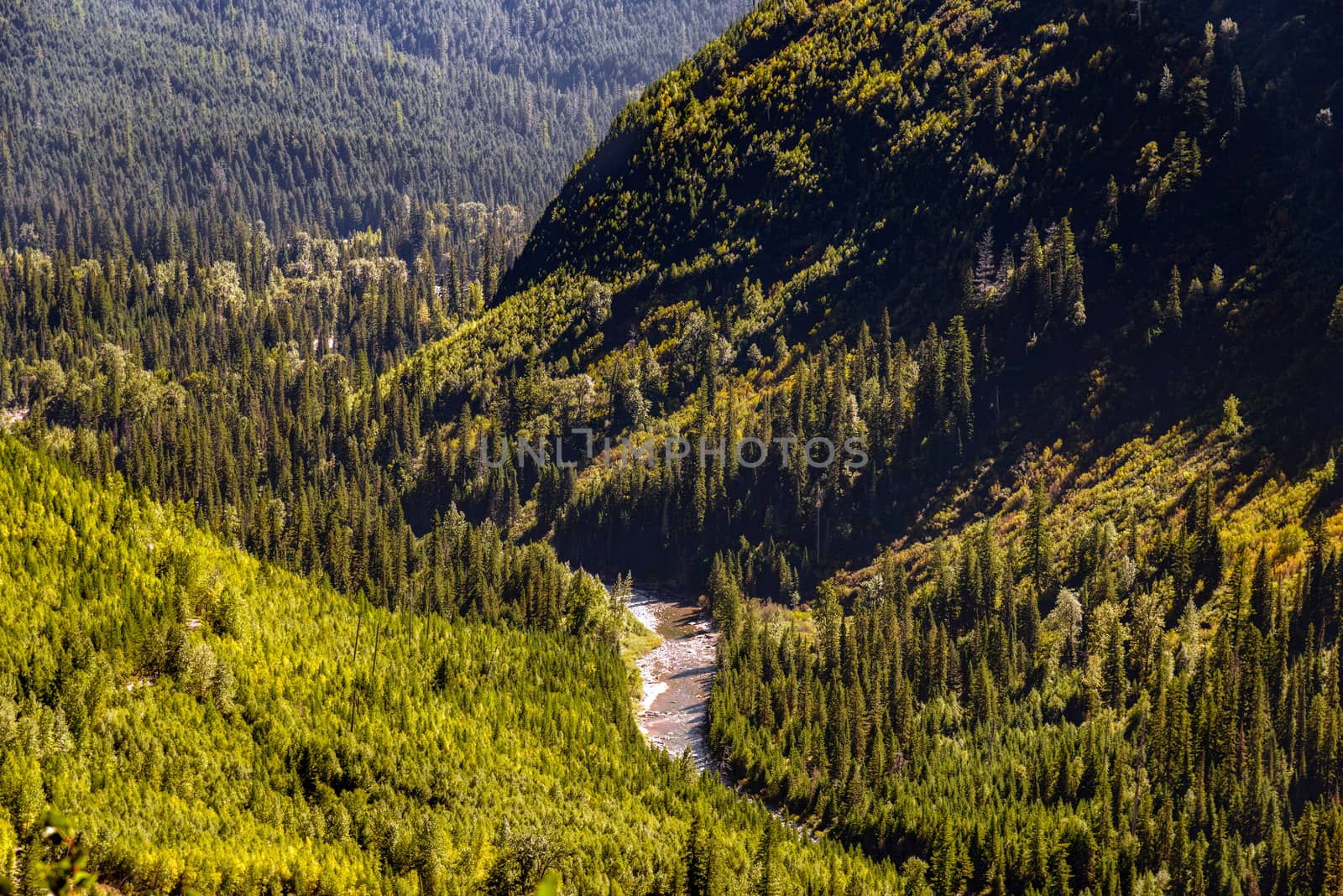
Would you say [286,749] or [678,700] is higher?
[286,749]

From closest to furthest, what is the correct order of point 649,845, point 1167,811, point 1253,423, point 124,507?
point 649,845 → point 1167,811 → point 124,507 → point 1253,423

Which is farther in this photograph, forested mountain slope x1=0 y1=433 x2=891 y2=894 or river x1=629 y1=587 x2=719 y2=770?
river x1=629 y1=587 x2=719 y2=770

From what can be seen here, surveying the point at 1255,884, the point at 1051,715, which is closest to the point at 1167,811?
the point at 1255,884

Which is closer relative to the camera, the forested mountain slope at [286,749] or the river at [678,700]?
the forested mountain slope at [286,749]

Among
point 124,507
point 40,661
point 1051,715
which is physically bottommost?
point 1051,715

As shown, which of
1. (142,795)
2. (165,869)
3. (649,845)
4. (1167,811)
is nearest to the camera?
(165,869)

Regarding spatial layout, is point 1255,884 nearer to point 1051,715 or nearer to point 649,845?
point 1051,715

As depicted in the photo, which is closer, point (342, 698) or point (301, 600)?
point (342, 698)

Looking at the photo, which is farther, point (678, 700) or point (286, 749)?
point (678, 700)
